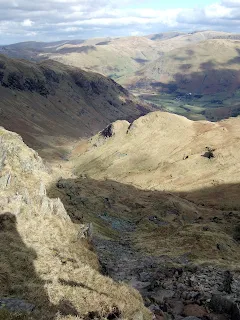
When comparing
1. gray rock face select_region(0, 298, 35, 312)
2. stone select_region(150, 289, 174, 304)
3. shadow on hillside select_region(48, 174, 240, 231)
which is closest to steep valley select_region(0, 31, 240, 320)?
gray rock face select_region(0, 298, 35, 312)

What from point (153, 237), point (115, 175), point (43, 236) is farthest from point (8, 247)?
point (115, 175)

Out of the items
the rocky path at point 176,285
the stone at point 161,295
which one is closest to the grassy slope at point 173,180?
the rocky path at point 176,285

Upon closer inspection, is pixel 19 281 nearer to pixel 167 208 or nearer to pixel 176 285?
pixel 176 285

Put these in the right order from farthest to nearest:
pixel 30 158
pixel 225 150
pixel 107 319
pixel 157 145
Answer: pixel 157 145 < pixel 225 150 < pixel 30 158 < pixel 107 319

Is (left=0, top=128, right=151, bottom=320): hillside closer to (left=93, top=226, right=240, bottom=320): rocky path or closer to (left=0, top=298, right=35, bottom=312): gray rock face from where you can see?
(left=0, top=298, right=35, bottom=312): gray rock face

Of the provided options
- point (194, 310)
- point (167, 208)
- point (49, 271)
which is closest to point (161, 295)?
point (194, 310)

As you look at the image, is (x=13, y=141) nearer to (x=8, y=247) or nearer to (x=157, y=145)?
(x=8, y=247)

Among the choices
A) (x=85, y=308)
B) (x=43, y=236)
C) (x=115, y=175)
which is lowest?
(x=115, y=175)
